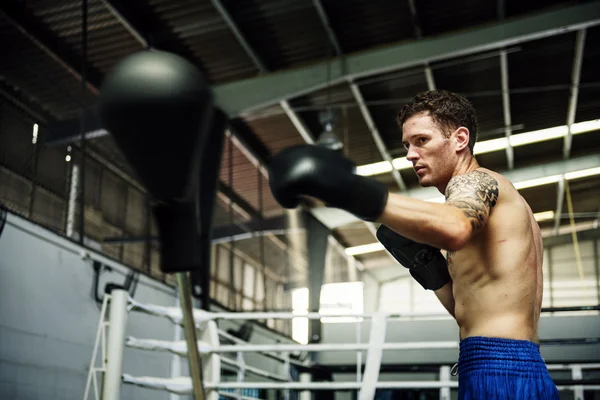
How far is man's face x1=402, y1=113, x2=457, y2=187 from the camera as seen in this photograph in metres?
1.45

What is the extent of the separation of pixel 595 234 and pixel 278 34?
11.6 m

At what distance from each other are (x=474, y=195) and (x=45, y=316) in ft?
10.9

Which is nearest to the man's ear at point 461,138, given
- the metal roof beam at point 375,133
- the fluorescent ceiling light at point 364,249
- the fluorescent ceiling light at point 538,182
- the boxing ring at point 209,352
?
the boxing ring at point 209,352

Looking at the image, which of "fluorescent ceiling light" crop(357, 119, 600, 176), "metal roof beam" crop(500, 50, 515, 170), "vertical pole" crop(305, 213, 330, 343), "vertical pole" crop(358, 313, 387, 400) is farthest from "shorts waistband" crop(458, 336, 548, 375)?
"vertical pole" crop(305, 213, 330, 343)

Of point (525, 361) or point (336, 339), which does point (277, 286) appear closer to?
point (336, 339)

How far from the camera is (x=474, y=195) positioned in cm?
129

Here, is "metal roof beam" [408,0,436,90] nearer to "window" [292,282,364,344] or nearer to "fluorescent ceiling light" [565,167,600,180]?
"fluorescent ceiling light" [565,167,600,180]

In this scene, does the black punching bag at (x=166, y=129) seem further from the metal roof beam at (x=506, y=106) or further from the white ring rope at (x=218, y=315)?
the metal roof beam at (x=506, y=106)

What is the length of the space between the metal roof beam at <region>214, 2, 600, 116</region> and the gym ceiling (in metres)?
0.01

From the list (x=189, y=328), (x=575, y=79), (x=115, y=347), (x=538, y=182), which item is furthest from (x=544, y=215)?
(x=189, y=328)

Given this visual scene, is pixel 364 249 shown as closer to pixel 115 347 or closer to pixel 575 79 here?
pixel 575 79

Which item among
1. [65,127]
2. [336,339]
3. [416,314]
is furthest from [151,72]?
[336,339]

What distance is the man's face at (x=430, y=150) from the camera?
1.45m

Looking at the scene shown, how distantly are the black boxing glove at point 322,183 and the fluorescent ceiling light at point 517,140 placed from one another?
8.68 meters
